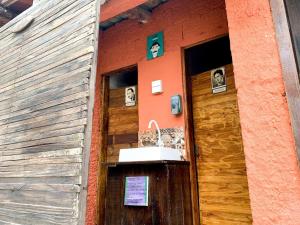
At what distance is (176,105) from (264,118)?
1.38 m

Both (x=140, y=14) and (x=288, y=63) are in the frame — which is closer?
(x=288, y=63)

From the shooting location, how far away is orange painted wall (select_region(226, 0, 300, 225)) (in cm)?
138

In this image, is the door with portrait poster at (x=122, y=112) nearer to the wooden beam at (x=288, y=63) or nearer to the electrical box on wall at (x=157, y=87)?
the electrical box on wall at (x=157, y=87)

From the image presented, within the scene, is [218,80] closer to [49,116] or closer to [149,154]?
[149,154]

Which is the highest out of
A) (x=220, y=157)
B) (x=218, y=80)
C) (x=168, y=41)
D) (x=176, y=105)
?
(x=168, y=41)

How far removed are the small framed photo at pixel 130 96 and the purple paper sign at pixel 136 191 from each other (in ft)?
4.37

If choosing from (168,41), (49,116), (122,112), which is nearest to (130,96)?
(122,112)

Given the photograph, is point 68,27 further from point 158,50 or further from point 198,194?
point 198,194

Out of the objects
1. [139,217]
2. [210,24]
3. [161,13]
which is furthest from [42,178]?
[161,13]

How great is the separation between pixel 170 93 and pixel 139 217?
140 centimetres

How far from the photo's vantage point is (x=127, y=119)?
11.6 ft

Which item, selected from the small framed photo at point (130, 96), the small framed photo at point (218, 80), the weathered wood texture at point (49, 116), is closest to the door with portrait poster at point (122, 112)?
the small framed photo at point (130, 96)

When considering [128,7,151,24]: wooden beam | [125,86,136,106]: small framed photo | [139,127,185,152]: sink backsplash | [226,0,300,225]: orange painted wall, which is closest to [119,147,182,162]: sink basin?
[139,127,185,152]: sink backsplash

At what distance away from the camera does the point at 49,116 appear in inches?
72.6
